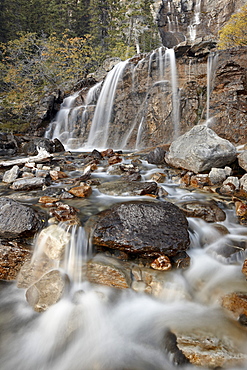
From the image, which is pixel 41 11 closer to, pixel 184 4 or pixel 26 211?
pixel 184 4

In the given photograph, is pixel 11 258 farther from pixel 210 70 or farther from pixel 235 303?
pixel 210 70

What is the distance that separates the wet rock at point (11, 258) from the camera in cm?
324

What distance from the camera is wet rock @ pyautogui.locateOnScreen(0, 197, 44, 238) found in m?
3.49

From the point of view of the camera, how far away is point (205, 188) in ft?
19.2

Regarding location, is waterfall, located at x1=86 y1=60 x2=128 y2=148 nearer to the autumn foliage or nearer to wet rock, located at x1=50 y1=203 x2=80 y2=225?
the autumn foliage

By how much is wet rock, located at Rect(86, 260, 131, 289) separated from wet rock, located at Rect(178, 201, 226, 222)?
81.2 inches

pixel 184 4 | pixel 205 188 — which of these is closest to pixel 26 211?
pixel 205 188

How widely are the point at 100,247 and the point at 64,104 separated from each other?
17.3m

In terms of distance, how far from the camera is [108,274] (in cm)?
304

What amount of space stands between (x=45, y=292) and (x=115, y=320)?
100 cm

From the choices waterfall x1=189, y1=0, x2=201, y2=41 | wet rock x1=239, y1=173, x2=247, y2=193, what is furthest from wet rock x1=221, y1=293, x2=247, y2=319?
waterfall x1=189, y1=0, x2=201, y2=41

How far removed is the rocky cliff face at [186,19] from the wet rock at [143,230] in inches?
1550

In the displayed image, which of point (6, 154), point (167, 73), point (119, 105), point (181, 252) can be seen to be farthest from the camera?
point (119, 105)

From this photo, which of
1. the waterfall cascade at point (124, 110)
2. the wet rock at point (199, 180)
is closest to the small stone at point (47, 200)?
the wet rock at point (199, 180)
